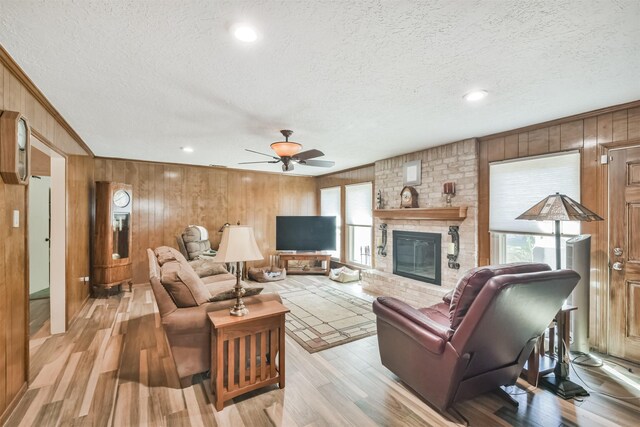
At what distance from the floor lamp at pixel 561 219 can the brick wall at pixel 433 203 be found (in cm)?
136

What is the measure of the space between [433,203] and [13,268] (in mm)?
4690

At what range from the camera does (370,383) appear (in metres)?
2.42

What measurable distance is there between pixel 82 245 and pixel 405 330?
15.0 ft

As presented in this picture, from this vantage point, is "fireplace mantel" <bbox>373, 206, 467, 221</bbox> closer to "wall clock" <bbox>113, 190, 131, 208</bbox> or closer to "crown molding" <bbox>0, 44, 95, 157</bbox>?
"wall clock" <bbox>113, 190, 131, 208</bbox>

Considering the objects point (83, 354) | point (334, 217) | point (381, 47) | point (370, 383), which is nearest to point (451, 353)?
point (370, 383)

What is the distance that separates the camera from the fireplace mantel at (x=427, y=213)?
156 inches

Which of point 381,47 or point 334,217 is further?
point 334,217

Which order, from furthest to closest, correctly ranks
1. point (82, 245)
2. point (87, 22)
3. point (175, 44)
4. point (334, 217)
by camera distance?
point (334, 217)
point (82, 245)
point (175, 44)
point (87, 22)

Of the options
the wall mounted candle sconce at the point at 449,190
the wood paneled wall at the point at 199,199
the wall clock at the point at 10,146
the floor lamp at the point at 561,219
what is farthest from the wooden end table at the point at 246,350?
the wood paneled wall at the point at 199,199

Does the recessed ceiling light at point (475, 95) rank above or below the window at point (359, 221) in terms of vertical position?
above

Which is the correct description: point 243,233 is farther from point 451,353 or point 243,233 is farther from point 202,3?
point 451,353

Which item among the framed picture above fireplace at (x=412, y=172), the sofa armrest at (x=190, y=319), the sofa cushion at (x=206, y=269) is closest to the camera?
the sofa armrest at (x=190, y=319)

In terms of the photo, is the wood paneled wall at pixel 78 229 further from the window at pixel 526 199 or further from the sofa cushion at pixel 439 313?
the window at pixel 526 199

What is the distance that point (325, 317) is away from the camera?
12.8 feet
